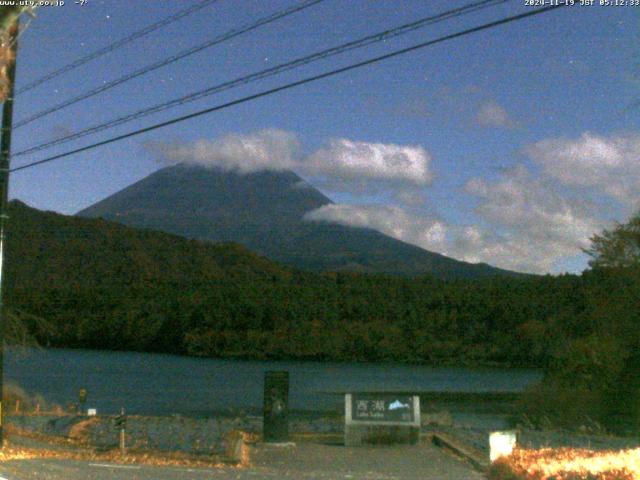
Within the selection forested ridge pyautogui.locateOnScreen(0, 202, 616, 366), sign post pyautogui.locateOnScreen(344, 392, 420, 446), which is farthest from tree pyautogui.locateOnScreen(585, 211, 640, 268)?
forested ridge pyautogui.locateOnScreen(0, 202, 616, 366)

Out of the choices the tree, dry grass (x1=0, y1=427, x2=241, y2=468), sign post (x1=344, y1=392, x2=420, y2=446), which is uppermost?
the tree

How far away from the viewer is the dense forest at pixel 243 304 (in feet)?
245

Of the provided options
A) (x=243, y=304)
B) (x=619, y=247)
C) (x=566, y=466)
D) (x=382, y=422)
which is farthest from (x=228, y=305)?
(x=566, y=466)

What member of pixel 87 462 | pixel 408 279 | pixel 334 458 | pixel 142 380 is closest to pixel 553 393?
pixel 334 458

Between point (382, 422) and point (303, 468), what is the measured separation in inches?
169

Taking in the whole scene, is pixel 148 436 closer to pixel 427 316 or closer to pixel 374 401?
pixel 374 401

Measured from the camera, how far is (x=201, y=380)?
247 feet

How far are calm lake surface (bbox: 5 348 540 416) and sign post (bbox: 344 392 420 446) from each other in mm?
27686

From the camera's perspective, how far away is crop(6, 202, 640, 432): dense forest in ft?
245

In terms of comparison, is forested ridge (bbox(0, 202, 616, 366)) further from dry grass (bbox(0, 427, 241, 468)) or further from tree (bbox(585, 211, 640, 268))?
dry grass (bbox(0, 427, 241, 468))

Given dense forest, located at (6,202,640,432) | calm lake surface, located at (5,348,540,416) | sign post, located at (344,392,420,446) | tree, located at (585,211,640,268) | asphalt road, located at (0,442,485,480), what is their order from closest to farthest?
1. asphalt road, located at (0,442,485,480)
2. sign post, located at (344,392,420,446)
3. tree, located at (585,211,640,268)
4. calm lake surface, located at (5,348,540,416)
5. dense forest, located at (6,202,640,432)

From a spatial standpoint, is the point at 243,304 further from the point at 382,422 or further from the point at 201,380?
the point at 382,422

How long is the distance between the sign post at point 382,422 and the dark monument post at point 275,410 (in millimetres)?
1469

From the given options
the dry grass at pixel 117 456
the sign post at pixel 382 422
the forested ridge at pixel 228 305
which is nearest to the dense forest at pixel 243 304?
the forested ridge at pixel 228 305
